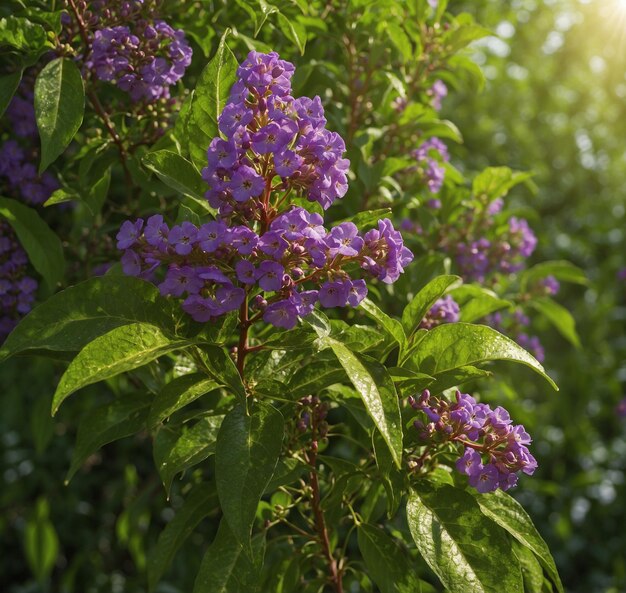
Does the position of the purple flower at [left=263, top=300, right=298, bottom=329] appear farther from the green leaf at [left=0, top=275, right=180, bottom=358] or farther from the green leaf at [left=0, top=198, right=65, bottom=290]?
the green leaf at [left=0, top=198, right=65, bottom=290]

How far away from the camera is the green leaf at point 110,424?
166cm

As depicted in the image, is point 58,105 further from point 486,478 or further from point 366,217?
point 486,478

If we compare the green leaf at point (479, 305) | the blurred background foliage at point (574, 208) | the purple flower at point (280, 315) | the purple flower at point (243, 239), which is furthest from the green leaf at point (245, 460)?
the blurred background foliage at point (574, 208)

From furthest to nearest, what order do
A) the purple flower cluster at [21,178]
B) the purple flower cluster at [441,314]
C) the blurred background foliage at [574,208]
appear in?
the blurred background foliage at [574,208]
the purple flower cluster at [21,178]
the purple flower cluster at [441,314]

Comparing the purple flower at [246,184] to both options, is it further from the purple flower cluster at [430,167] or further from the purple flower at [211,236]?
the purple flower cluster at [430,167]

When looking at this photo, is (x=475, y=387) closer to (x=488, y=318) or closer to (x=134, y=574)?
(x=488, y=318)

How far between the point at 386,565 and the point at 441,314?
608mm

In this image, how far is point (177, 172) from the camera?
1.58 meters

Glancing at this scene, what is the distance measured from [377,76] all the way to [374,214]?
2.96 feet

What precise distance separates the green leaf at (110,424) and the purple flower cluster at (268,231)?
0.38 m

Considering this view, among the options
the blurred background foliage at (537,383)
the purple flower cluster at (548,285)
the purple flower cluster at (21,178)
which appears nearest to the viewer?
the purple flower cluster at (21,178)

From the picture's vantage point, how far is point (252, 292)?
154 cm

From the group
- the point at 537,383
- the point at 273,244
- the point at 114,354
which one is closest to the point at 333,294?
the point at 273,244

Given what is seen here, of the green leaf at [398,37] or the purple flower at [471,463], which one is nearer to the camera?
the purple flower at [471,463]
